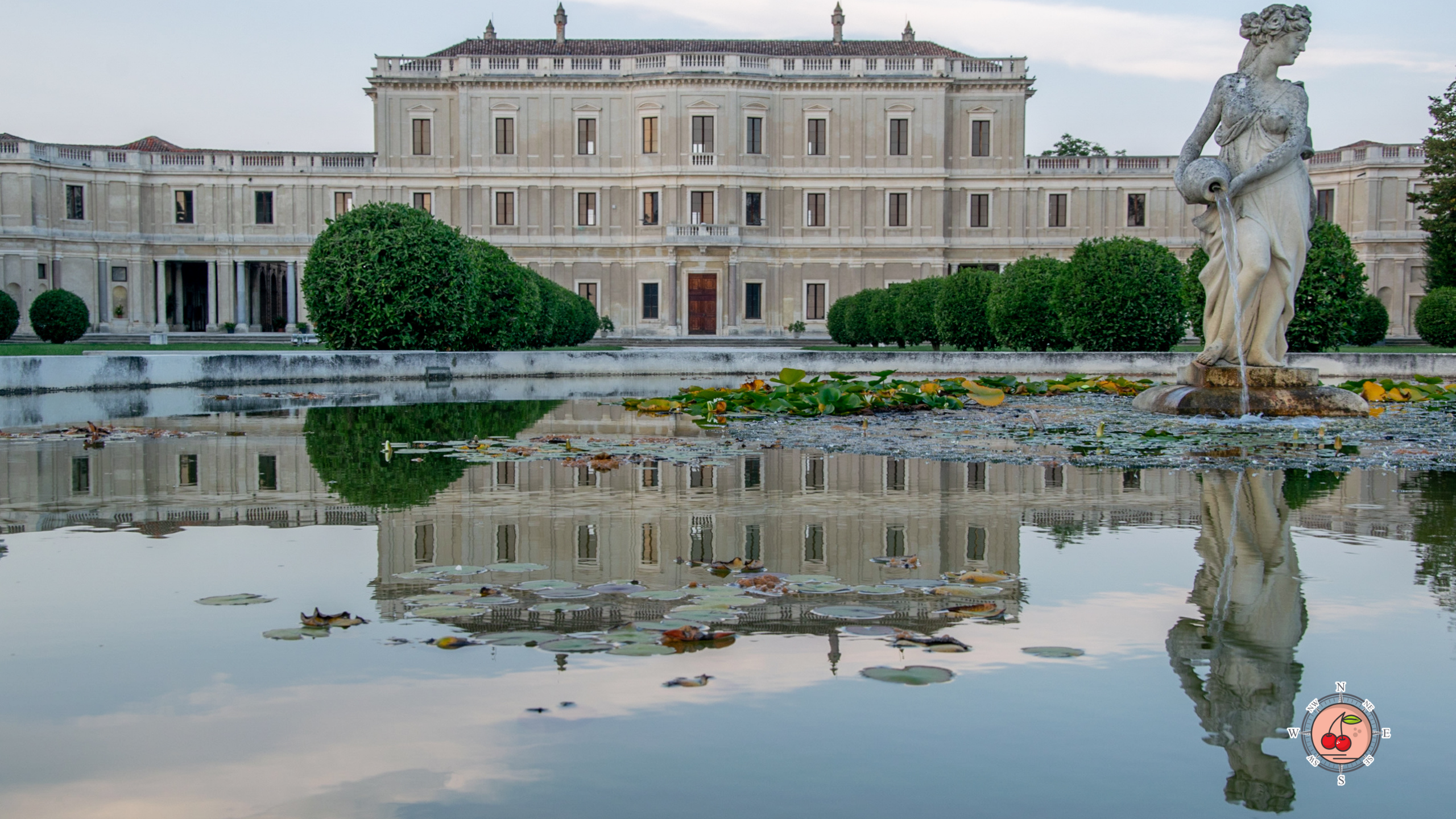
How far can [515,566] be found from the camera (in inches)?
142

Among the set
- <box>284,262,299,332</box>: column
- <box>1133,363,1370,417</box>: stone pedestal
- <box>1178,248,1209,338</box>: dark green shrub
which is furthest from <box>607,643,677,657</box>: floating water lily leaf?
<box>284,262,299,332</box>: column

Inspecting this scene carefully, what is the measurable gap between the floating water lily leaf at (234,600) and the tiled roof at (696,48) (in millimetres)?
46971

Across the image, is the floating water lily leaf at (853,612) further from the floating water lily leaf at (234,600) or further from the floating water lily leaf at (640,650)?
the floating water lily leaf at (234,600)

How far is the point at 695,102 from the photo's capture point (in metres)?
46.2

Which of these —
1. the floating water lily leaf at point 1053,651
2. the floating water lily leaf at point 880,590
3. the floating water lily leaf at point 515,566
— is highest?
the floating water lily leaf at point 515,566

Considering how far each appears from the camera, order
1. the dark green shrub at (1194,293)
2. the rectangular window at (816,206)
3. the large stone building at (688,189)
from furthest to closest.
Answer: the rectangular window at (816,206), the large stone building at (688,189), the dark green shrub at (1194,293)

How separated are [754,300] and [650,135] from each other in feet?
23.6

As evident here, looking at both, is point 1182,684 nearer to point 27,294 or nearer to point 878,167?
point 878,167

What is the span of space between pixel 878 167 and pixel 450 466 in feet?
141

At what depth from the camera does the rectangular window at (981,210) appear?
48.2 m

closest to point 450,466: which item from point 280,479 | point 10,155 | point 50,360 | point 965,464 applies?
point 280,479

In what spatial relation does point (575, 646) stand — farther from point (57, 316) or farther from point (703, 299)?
point (703, 299)

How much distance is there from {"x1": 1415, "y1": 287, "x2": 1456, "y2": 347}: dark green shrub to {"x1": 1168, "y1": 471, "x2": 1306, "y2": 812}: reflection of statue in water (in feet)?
80.5

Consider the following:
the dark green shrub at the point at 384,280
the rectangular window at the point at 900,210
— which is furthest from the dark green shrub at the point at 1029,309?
the rectangular window at the point at 900,210
